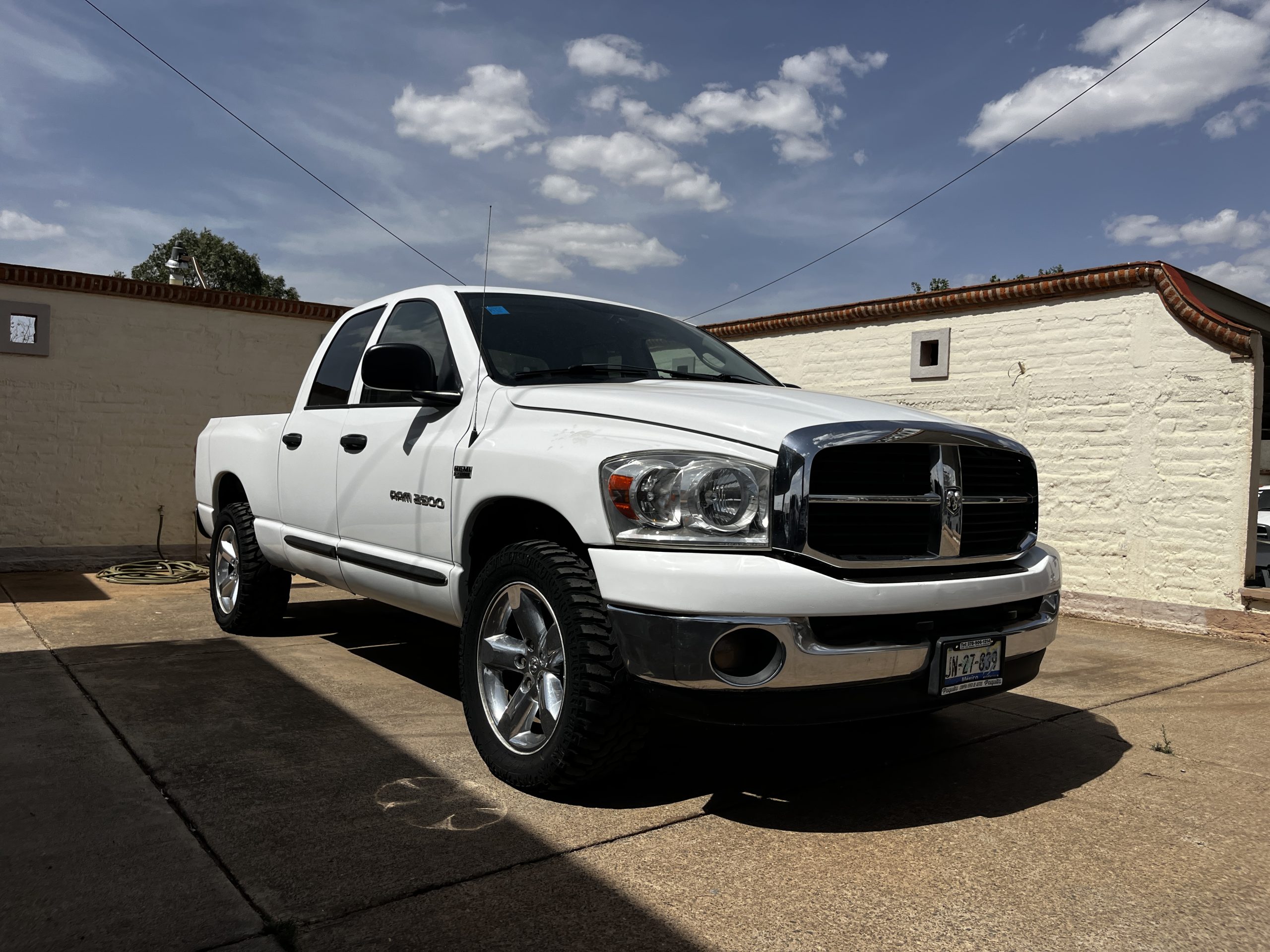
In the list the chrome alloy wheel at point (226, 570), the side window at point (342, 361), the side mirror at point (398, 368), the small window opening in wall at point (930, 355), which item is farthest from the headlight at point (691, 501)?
the small window opening in wall at point (930, 355)

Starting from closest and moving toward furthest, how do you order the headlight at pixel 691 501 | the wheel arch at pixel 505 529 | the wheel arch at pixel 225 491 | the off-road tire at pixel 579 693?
the headlight at pixel 691 501, the off-road tire at pixel 579 693, the wheel arch at pixel 505 529, the wheel arch at pixel 225 491

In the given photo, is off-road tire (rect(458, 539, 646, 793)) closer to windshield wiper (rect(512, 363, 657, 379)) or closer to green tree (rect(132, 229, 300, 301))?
windshield wiper (rect(512, 363, 657, 379))

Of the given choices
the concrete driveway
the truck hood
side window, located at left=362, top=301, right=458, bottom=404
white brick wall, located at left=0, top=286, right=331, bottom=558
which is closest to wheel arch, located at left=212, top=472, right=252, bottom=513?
the concrete driveway

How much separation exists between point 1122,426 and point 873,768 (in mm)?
5530

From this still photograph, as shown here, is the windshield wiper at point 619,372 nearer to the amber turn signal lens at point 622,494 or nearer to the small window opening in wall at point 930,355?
the amber turn signal lens at point 622,494

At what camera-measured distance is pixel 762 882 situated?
266cm

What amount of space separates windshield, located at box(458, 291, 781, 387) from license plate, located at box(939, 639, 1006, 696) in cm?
165

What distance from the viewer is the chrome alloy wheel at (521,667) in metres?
3.23

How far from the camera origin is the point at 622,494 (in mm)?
2943

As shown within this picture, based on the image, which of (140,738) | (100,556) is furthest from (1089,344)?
(100,556)

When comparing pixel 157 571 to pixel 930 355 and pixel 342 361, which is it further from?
pixel 930 355

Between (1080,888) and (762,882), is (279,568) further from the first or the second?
(1080,888)

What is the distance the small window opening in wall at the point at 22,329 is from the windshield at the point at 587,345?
6.60 metres

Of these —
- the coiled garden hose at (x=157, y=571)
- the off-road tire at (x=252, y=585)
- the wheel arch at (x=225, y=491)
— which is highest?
the wheel arch at (x=225, y=491)
